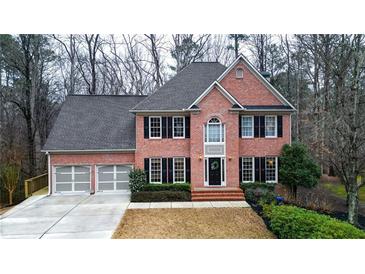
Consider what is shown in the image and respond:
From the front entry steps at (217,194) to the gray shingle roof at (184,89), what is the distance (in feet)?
17.1

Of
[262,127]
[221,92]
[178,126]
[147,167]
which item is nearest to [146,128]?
[178,126]

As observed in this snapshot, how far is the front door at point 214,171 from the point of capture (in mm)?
14758

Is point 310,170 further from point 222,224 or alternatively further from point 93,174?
point 93,174

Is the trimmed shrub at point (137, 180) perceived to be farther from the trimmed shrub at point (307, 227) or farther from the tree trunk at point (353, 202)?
the tree trunk at point (353, 202)

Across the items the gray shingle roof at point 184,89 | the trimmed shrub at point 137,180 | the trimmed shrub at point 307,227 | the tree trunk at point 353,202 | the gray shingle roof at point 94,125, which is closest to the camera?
the trimmed shrub at point 307,227

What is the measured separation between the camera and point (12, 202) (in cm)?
1459

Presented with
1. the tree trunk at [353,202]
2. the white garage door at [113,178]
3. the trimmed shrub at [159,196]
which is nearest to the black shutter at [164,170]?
the trimmed shrub at [159,196]

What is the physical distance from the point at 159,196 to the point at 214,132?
507 cm

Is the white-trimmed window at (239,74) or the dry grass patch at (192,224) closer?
the dry grass patch at (192,224)

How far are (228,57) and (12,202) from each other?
73.1 ft

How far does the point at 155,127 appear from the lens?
15.0m

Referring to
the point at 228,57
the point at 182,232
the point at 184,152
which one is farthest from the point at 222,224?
the point at 228,57

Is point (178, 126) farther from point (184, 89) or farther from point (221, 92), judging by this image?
point (221, 92)

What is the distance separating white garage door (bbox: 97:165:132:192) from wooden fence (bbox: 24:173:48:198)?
4.37 metres
